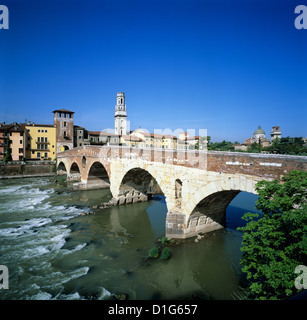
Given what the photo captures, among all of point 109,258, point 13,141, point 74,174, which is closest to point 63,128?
point 13,141

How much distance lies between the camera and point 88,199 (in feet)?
76.1

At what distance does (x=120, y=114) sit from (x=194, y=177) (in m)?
54.4

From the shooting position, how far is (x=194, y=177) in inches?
438

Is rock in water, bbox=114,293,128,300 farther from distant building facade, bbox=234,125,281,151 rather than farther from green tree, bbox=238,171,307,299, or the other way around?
distant building facade, bbox=234,125,281,151

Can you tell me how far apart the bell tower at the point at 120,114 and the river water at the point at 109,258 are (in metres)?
46.3

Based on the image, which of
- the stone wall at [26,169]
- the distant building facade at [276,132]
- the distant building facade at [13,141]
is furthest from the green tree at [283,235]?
the distant building facade at [276,132]

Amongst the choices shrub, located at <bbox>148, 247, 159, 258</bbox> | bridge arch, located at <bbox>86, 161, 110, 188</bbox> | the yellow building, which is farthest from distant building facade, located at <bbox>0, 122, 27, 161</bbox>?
shrub, located at <bbox>148, 247, 159, 258</bbox>

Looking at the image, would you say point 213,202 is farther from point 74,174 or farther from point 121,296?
point 74,174

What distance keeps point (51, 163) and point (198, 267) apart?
39.2 m

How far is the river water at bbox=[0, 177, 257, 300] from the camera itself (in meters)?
8.70

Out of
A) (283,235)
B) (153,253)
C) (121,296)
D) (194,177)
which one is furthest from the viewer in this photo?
(194,177)

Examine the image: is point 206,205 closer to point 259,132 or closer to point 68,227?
point 68,227

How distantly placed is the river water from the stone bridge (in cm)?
139

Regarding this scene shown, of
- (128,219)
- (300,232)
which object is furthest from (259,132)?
(300,232)
